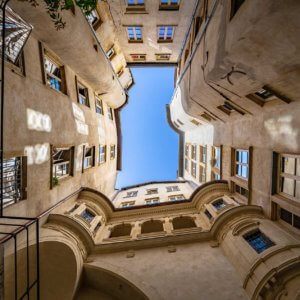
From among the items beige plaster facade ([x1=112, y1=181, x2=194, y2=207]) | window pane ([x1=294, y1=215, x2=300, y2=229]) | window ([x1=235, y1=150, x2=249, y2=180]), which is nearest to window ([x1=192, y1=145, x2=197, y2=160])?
beige plaster facade ([x1=112, y1=181, x2=194, y2=207])

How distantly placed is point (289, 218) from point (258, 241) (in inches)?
66.7

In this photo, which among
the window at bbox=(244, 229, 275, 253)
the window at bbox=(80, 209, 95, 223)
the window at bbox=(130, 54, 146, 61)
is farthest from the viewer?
the window at bbox=(130, 54, 146, 61)

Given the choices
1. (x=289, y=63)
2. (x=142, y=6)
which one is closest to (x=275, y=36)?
(x=289, y=63)

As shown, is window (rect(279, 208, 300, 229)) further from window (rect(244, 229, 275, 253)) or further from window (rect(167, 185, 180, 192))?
window (rect(167, 185, 180, 192))

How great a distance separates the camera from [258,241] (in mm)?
10484

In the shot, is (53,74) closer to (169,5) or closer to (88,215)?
(88,215)

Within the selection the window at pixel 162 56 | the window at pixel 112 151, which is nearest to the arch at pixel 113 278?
the window at pixel 112 151

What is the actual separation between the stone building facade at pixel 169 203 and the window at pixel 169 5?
0.15 m

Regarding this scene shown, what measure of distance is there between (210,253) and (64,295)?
22.1 feet

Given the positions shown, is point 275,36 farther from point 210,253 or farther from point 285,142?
point 210,253

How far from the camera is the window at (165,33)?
20312mm

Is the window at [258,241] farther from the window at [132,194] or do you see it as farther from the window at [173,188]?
the window at [132,194]

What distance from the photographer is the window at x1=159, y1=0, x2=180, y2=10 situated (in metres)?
17.4

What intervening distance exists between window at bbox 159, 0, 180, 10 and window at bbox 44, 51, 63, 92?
9.06m
